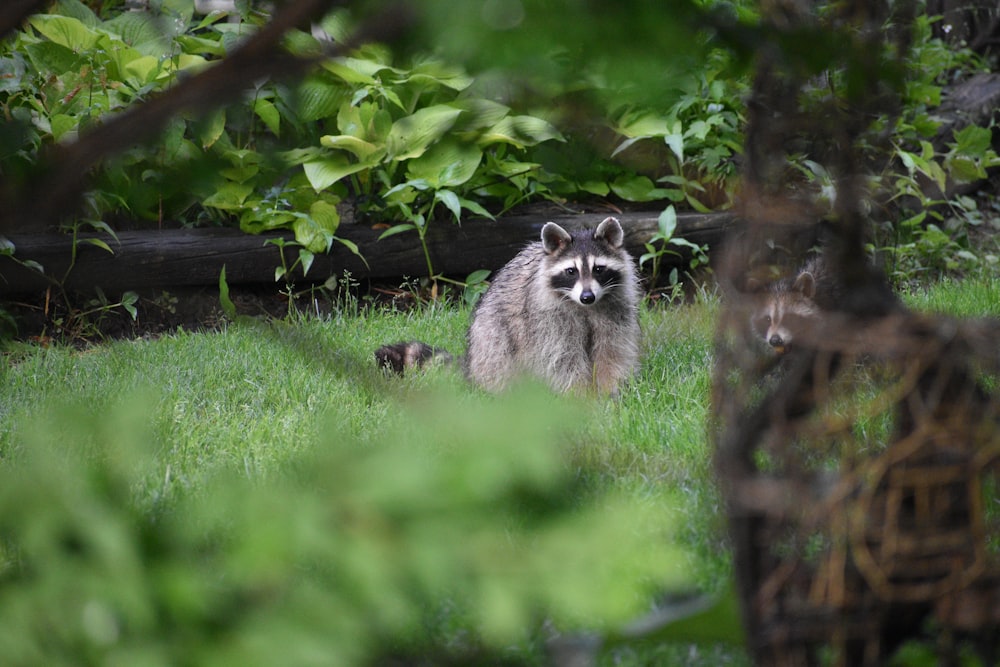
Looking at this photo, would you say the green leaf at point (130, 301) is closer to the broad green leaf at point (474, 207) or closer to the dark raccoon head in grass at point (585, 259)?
the broad green leaf at point (474, 207)

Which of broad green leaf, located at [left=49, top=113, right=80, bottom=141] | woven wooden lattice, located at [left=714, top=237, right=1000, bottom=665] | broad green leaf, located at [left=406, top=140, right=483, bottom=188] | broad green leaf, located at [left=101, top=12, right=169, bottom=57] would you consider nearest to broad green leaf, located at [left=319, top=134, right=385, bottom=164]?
broad green leaf, located at [left=406, top=140, right=483, bottom=188]

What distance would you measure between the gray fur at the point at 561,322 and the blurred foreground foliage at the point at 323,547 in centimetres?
368

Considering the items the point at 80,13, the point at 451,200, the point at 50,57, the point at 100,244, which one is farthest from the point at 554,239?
the point at 80,13

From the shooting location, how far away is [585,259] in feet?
15.5

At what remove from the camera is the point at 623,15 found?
34.8 inches

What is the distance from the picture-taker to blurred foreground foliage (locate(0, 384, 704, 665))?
0.81 m

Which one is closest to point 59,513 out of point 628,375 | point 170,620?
point 170,620

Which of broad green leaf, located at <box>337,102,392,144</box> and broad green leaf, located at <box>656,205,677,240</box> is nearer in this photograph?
broad green leaf, located at <box>337,102,392,144</box>

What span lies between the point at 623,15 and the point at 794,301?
3588 millimetres

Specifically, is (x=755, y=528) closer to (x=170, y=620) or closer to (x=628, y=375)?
(x=170, y=620)

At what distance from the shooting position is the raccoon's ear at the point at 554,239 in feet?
15.6

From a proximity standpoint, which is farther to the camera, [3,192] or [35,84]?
[35,84]

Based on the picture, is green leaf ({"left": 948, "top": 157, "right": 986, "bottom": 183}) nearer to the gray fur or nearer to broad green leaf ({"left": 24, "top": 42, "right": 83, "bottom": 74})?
the gray fur

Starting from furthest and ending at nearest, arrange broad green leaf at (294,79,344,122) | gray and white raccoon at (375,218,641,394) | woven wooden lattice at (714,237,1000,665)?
gray and white raccoon at (375,218,641,394)
broad green leaf at (294,79,344,122)
woven wooden lattice at (714,237,1000,665)
